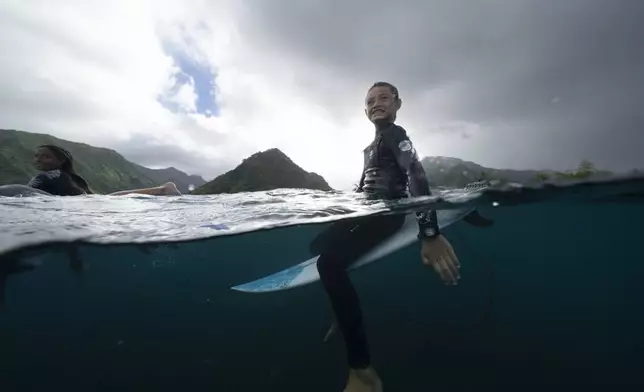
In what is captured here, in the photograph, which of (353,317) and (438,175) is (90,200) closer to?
(353,317)

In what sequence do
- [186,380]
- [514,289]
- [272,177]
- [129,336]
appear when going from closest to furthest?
[186,380], [129,336], [514,289], [272,177]

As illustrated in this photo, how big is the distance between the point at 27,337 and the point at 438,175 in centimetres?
1726

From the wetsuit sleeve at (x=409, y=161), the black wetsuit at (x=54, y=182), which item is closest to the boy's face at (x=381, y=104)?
the wetsuit sleeve at (x=409, y=161)

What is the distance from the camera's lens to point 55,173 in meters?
6.76

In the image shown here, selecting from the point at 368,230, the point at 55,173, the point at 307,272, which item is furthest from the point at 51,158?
the point at 368,230

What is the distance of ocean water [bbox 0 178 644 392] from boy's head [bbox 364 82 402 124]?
1523 millimetres

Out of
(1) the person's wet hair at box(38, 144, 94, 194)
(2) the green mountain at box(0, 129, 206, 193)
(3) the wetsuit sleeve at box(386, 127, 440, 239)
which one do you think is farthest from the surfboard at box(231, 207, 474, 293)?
(2) the green mountain at box(0, 129, 206, 193)

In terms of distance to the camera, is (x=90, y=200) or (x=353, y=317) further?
(x=90, y=200)

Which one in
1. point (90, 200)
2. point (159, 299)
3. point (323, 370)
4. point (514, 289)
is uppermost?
point (90, 200)

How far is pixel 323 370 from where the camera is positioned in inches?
273

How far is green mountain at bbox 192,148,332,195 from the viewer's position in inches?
878

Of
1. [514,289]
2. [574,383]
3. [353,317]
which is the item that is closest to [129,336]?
[353,317]

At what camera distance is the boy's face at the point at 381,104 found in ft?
15.8

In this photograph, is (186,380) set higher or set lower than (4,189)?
lower
